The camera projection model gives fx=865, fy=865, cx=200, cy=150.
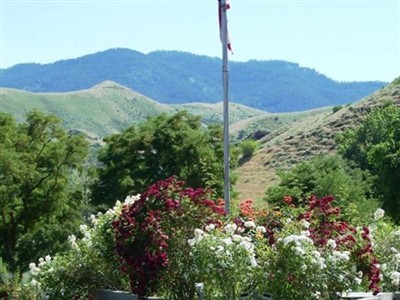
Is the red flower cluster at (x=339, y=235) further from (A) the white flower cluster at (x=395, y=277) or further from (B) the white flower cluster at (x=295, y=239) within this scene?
(B) the white flower cluster at (x=295, y=239)

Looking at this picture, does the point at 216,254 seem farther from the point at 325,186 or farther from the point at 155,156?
the point at 155,156

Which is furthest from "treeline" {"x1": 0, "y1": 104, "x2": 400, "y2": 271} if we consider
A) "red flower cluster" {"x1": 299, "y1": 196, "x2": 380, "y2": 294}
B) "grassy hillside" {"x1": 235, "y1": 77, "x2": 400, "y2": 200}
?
"grassy hillside" {"x1": 235, "y1": 77, "x2": 400, "y2": 200}

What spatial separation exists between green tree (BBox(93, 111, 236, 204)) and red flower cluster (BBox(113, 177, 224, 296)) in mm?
31722

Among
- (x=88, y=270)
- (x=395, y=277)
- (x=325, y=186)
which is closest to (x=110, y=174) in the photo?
(x=325, y=186)

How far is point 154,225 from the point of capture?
11.8m

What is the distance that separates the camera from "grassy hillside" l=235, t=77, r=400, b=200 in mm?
104312

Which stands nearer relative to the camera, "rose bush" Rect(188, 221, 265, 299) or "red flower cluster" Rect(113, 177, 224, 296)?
"rose bush" Rect(188, 221, 265, 299)

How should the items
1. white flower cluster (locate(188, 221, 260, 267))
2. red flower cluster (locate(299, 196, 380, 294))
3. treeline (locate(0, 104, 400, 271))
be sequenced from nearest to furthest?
white flower cluster (locate(188, 221, 260, 267)) → red flower cluster (locate(299, 196, 380, 294)) → treeline (locate(0, 104, 400, 271))

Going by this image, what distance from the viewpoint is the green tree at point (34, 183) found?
38.8m

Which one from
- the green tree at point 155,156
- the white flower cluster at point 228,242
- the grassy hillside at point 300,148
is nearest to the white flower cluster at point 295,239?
the white flower cluster at point 228,242

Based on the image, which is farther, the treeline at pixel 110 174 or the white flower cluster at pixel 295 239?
the treeline at pixel 110 174

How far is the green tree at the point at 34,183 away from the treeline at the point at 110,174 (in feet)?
0.15

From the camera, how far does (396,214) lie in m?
35.8

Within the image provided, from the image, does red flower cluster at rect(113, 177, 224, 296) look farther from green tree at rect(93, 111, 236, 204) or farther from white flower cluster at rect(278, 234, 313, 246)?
green tree at rect(93, 111, 236, 204)
